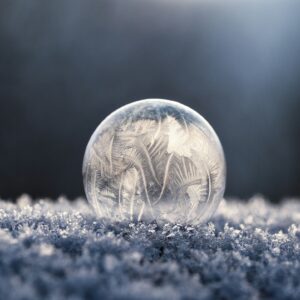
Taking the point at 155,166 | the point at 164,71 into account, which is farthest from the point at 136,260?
the point at 164,71

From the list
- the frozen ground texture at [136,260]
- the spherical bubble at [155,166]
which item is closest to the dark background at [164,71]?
the spherical bubble at [155,166]

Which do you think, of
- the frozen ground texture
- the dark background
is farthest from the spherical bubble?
the dark background

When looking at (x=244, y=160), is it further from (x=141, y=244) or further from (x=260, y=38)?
(x=141, y=244)

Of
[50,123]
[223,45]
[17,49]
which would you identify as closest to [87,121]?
[50,123]

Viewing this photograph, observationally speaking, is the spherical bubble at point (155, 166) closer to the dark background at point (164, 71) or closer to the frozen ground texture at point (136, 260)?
the frozen ground texture at point (136, 260)

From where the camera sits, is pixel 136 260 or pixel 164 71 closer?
pixel 136 260

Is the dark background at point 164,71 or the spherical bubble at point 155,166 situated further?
the dark background at point 164,71

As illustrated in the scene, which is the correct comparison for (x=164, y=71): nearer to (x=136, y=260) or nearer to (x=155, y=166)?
(x=155, y=166)
